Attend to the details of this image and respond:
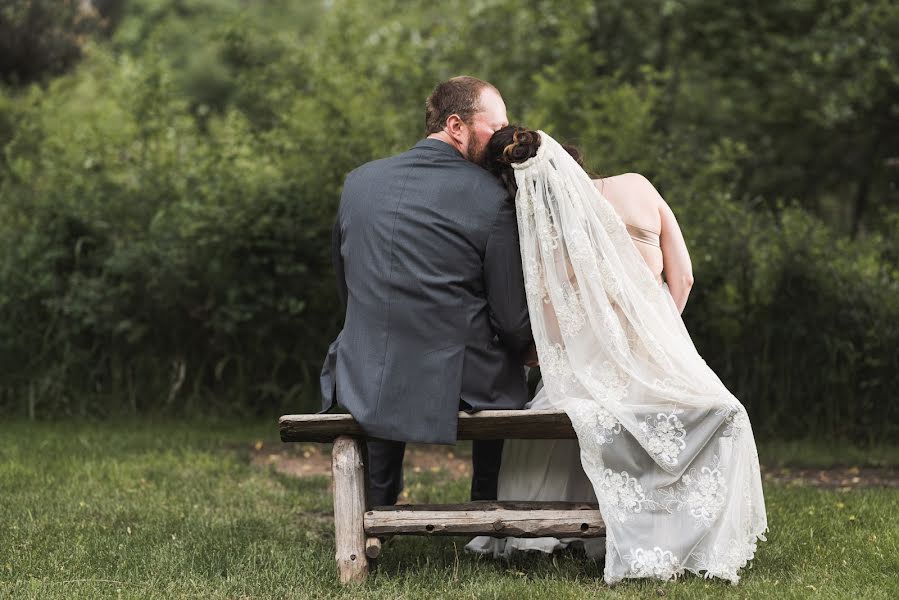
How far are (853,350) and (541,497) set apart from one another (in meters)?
4.27

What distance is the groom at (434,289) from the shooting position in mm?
4082

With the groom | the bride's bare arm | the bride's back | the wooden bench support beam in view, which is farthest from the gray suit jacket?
the bride's bare arm

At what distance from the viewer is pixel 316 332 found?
28.0ft

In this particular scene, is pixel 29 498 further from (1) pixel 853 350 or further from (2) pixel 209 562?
(1) pixel 853 350

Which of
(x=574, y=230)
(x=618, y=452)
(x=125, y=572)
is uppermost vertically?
(x=574, y=230)

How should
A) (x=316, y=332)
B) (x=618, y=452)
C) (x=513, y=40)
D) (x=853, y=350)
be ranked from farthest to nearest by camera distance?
(x=513, y=40)
(x=316, y=332)
(x=853, y=350)
(x=618, y=452)

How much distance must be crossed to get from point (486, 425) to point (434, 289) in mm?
547

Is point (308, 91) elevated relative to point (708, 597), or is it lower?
elevated

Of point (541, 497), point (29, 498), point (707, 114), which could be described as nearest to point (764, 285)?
point (541, 497)

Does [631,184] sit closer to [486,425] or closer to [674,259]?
[674,259]

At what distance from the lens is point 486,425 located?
4113 millimetres

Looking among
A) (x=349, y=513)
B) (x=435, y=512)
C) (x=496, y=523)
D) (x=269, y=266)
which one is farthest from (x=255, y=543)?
(x=269, y=266)

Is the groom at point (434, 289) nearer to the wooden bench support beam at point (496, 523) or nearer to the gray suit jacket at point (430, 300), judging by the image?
the gray suit jacket at point (430, 300)

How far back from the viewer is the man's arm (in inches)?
163
